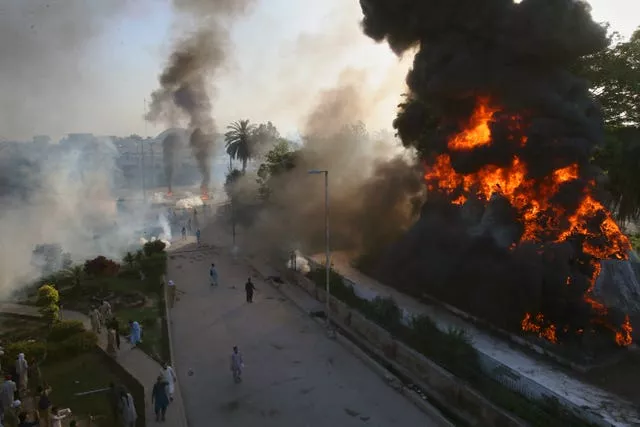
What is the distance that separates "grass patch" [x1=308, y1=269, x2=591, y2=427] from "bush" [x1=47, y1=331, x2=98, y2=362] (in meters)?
10.2

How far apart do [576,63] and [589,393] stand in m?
20.9

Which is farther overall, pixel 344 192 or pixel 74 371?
pixel 344 192

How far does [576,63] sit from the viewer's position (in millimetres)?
28781

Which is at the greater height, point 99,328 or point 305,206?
point 305,206

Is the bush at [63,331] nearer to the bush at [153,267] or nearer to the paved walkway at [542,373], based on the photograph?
the bush at [153,267]

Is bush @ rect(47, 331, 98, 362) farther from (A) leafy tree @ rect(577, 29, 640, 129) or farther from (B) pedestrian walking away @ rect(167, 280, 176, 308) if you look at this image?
(A) leafy tree @ rect(577, 29, 640, 129)

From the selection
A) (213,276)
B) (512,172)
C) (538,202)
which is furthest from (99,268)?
(538,202)

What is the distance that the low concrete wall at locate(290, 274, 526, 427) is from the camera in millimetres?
13086

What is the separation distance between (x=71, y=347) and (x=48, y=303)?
3.82 meters

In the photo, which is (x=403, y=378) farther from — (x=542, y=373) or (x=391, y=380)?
(x=542, y=373)

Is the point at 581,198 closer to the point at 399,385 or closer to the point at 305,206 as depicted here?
the point at 399,385

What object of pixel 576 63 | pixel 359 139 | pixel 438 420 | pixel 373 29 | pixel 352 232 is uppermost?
pixel 373 29

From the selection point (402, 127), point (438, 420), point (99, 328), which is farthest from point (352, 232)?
point (438, 420)

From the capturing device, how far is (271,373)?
16500mm
